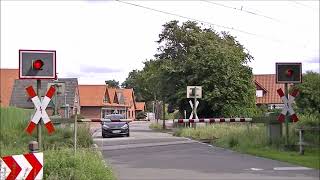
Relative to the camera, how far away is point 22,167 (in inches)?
327

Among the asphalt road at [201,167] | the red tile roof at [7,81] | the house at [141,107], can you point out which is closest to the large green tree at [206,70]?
the red tile roof at [7,81]

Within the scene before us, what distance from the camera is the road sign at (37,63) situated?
1259 centimetres

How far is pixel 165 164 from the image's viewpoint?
661 inches

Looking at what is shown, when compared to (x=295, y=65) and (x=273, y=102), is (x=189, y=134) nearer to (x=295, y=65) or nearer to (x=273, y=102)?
(x=295, y=65)

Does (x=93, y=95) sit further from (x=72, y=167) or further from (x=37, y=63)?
(x=72, y=167)

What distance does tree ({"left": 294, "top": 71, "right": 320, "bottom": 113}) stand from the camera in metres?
29.6

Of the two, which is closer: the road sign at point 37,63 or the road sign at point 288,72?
the road sign at point 37,63

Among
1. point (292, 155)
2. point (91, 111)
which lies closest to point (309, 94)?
point (292, 155)

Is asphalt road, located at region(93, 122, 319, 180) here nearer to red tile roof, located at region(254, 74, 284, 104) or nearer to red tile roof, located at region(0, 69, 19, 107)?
red tile roof, located at region(0, 69, 19, 107)

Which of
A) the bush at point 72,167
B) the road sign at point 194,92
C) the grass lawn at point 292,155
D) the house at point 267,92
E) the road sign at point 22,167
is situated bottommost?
the grass lawn at point 292,155

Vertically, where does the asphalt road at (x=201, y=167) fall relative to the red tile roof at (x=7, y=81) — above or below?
below

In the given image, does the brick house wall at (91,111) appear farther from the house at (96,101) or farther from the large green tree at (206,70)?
the large green tree at (206,70)

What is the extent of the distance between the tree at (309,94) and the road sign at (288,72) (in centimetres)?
840

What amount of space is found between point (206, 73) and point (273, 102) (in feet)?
119
